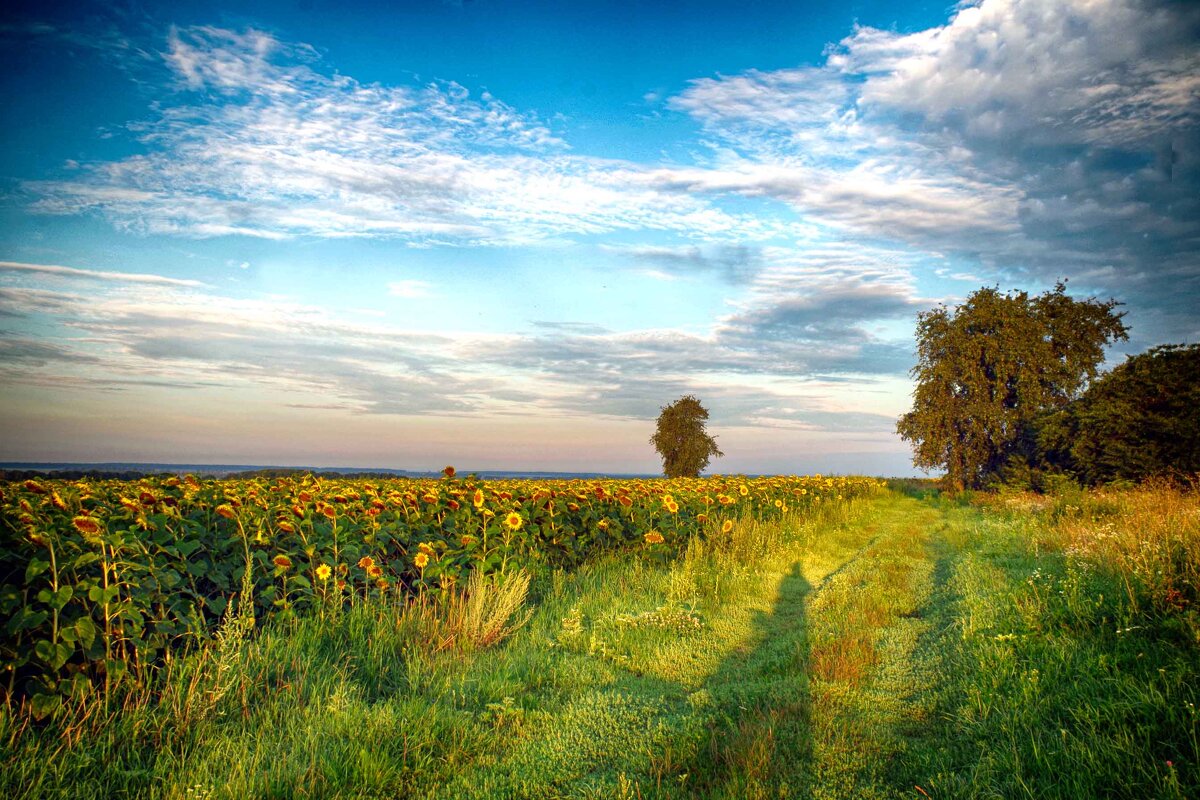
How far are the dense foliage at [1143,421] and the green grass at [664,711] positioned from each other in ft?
51.4

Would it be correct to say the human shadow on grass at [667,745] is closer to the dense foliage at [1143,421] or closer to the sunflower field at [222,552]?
the sunflower field at [222,552]

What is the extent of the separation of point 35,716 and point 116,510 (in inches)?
91.6

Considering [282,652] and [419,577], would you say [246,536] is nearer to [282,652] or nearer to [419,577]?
[282,652]

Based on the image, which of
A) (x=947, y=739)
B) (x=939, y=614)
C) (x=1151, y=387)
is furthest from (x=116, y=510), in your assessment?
(x=1151, y=387)

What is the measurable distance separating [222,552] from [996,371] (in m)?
32.0

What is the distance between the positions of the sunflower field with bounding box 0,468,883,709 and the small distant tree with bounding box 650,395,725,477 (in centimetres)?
4057

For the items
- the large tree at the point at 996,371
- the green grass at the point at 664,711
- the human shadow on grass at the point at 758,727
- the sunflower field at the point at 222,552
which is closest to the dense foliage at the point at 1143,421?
the large tree at the point at 996,371

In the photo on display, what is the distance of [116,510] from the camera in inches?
230

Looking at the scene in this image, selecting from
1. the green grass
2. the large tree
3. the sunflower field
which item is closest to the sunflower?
the sunflower field

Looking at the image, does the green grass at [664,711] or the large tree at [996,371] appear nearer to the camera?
the green grass at [664,711]

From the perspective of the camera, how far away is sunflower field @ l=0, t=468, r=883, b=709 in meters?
4.25

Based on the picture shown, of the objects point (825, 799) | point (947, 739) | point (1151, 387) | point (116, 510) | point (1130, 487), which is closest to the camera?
point (825, 799)

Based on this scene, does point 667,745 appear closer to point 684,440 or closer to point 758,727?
point 758,727

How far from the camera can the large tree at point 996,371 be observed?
95.0 feet
